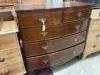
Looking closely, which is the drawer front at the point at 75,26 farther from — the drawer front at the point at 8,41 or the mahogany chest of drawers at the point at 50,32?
the drawer front at the point at 8,41

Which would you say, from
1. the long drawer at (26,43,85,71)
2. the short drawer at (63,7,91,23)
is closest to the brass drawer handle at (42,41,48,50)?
the long drawer at (26,43,85,71)

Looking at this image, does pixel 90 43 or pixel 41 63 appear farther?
pixel 90 43

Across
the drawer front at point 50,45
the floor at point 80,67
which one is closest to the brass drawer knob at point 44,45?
the drawer front at point 50,45

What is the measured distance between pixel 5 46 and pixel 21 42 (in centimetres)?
20

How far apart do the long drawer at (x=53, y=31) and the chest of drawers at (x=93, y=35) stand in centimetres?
16

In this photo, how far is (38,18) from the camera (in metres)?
1.45

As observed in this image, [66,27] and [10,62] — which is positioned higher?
[66,27]

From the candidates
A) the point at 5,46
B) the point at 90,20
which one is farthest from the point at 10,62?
the point at 90,20

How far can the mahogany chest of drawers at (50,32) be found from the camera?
1439mm

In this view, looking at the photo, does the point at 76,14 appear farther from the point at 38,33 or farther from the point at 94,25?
the point at 38,33

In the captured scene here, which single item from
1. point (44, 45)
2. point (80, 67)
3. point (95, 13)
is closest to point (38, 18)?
point (44, 45)

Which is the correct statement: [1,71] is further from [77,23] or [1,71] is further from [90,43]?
[90,43]

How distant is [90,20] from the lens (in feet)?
6.39

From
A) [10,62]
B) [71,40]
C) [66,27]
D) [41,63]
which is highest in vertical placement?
[66,27]
